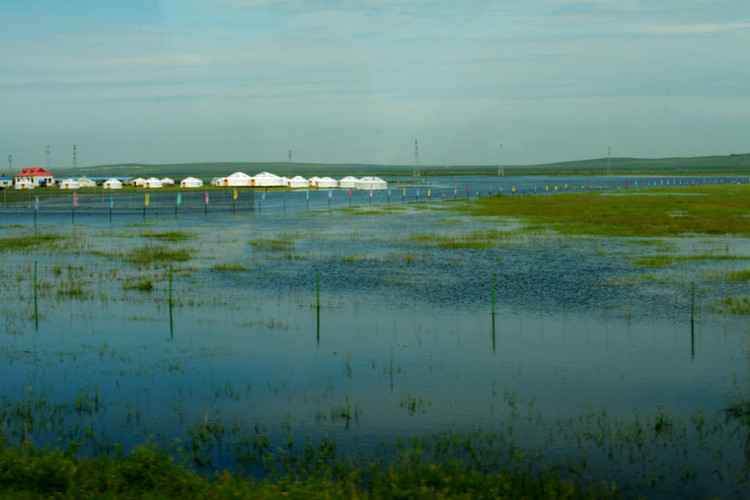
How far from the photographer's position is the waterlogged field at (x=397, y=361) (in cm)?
1534

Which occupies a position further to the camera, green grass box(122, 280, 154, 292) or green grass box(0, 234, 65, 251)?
green grass box(0, 234, 65, 251)

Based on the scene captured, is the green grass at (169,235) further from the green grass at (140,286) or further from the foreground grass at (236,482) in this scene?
the foreground grass at (236,482)

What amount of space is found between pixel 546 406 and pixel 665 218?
59976 mm

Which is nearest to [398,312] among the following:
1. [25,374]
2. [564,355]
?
[564,355]

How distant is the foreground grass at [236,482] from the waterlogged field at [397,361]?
87 centimetres

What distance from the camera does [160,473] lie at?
41.7ft

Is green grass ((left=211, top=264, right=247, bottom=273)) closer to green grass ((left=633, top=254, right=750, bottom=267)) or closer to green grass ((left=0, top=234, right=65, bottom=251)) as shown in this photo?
green grass ((left=0, top=234, right=65, bottom=251))

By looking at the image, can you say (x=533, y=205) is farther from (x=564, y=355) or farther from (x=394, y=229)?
(x=564, y=355)

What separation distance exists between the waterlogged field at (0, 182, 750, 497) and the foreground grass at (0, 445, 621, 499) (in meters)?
0.87

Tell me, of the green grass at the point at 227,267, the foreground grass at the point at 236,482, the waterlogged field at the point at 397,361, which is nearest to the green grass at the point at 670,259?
the waterlogged field at the point at 397,361

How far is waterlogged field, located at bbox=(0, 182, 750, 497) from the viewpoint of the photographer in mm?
15336

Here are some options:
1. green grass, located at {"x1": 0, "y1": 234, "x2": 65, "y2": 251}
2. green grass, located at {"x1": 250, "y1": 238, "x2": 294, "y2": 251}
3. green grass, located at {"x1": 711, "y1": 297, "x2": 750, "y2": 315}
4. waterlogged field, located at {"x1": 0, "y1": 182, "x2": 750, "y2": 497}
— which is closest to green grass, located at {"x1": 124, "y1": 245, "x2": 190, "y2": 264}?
waterlogged field, located at {"x1": 0, "y1": 182, "x2": 750, "y2": 497}

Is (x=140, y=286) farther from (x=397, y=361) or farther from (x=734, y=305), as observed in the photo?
(x=734, y=305)

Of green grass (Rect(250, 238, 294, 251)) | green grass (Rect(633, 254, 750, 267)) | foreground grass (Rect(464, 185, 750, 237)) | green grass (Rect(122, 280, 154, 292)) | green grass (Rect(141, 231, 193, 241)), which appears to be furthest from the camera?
foreground grass (Rect(464, 185, 750, 237))
